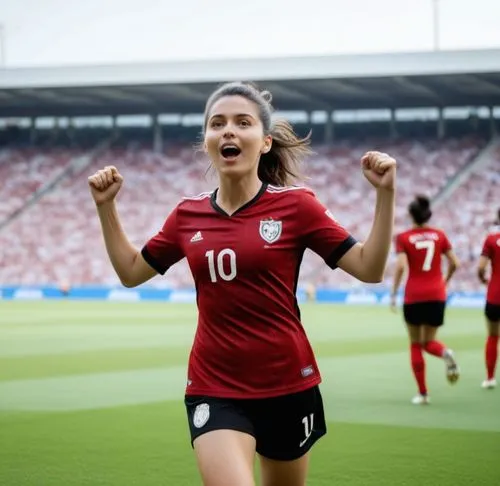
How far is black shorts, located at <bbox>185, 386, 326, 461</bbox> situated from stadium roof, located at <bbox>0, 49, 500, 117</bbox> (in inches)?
1337

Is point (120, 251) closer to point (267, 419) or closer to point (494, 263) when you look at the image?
point (267, 419)

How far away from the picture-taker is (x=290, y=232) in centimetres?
442

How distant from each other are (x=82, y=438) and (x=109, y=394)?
113 inches

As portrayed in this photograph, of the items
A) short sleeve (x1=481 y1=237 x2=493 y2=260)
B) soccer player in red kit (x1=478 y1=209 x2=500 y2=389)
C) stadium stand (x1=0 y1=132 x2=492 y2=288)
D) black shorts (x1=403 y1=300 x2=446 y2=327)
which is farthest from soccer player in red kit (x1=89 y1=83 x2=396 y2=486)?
stadium stand (x1=0 y1=132 x2=492 y2=288)

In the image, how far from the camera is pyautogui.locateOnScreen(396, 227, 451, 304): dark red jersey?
11109 mm

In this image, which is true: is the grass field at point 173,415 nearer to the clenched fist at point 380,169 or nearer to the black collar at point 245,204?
the black collar at point 245,204

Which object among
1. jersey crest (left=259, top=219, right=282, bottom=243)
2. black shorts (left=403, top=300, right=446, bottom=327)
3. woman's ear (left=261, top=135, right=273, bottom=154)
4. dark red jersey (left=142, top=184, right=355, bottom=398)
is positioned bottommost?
black shorts (left=403, top=300, right=446, bottom=327)

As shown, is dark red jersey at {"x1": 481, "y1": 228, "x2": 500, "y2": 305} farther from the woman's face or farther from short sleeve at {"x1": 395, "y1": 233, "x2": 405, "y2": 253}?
the woman's face

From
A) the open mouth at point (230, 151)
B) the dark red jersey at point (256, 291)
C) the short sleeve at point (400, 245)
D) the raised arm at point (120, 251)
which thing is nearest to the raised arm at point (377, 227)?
the dark red jersey at point (256, 291)

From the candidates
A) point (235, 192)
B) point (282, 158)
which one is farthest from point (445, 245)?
point (235, 192)

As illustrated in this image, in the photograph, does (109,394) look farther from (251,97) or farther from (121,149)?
(121,149)

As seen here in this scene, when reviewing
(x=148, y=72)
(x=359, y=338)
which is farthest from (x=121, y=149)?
(x=359, y=338)

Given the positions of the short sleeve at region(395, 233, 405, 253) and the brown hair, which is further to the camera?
the short sleeve at region(395, 233, 405, 253)

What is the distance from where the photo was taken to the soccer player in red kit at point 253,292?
4312mm
